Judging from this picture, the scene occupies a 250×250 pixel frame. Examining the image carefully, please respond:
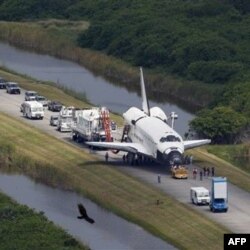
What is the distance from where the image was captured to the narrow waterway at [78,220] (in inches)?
3989

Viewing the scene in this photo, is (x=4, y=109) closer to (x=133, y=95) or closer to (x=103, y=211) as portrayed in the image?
(x=133, y=95)

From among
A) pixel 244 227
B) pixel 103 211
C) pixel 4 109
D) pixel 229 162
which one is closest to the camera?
pixel 244 227

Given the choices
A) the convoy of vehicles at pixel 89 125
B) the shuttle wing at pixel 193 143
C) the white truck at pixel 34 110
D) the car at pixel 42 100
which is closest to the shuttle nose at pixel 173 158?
the convoy of vehicles at pixel 89 125

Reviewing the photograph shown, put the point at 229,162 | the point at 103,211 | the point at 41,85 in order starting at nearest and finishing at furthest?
the point at 103,211 → the point at 229,162 → the point at 41,85

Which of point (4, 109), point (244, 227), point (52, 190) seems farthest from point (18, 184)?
point (4, 109)

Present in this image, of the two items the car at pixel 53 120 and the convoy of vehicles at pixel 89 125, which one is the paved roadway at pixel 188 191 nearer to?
the convoy of vehicles at pixel 89 125

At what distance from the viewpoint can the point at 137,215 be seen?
358ft

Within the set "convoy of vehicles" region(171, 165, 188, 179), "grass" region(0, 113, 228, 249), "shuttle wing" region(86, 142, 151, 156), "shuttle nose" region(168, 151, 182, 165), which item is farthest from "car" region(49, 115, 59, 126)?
"shuttle nose" region(168, 151, 182, 165)

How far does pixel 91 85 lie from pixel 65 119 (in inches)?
1584

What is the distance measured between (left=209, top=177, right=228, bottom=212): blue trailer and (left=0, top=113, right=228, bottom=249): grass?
5.47 ft

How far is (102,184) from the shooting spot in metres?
120

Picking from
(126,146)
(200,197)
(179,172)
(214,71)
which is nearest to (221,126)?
(126,146)

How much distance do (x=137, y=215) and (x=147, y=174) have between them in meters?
13.9

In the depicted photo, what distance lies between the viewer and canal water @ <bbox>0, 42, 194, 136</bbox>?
16338 cm
